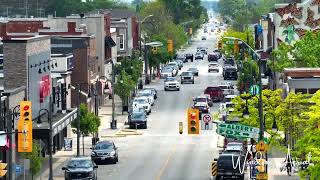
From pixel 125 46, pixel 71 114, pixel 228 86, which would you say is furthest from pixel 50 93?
pixel 125 46

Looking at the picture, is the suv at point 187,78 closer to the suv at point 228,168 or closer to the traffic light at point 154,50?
the traffic light at point 154,50

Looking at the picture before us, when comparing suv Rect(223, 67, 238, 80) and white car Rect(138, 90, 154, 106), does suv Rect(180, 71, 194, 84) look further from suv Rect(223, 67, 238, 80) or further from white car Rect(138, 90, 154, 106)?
white car Rect(138, 90, 154, 106)

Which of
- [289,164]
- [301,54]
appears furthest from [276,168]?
[301,54]

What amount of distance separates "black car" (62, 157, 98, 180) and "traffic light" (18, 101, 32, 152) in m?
10.1

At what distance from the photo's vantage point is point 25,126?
5153 cm

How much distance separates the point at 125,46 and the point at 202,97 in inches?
1669

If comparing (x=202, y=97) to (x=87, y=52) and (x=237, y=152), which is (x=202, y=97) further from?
(x=237, y=152)

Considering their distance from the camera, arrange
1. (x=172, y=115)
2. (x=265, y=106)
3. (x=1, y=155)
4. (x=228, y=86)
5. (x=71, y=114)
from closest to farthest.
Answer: (x=1, y=155)
(x=265, y=106)
(x=71, y=114)
(x=172, y=115)
(x=228, y=86)

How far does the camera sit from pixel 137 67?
132875 millimetres

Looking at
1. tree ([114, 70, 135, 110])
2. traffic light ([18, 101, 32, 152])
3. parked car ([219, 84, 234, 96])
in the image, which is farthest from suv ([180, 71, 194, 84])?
traffic light ([18, 101, 32, 152])

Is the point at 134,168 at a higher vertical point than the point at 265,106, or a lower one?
lower

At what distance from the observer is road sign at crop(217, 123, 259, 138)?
182 feet

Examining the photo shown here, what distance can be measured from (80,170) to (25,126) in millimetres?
12842

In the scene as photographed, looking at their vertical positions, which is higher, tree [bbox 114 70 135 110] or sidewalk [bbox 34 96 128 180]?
tree [bbox 114 70 135 110]
